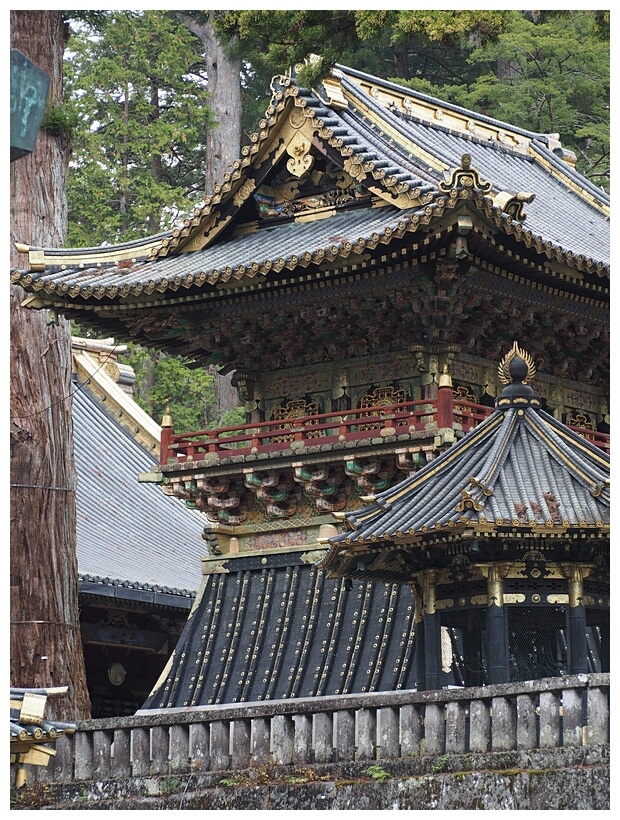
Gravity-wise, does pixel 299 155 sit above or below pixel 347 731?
above

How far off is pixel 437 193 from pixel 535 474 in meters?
4.40

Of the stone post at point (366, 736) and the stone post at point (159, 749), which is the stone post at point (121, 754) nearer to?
the stone post at point (159, 749)

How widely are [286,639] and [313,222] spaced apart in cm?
539

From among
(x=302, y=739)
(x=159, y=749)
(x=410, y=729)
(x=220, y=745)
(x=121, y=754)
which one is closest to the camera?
(x=410, y=729)

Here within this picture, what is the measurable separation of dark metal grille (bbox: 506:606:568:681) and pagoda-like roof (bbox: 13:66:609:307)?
5.07 m

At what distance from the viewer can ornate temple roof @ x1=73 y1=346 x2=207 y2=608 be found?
2630 cm

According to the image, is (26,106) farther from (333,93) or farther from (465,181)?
(333,93)

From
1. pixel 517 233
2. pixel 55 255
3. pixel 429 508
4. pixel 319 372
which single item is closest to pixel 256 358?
pixel 319 372

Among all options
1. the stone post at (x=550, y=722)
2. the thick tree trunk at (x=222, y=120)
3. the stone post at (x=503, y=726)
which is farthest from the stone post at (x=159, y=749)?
the thick tree trunk at (x=222, y=120)

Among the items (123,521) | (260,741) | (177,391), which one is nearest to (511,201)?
(260,741)

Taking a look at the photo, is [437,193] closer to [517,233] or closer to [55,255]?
[517,233]

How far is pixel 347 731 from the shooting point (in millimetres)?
16812

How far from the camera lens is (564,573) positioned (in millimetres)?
17953

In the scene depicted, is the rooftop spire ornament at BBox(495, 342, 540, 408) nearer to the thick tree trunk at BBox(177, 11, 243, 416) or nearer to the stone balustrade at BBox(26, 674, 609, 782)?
the stone balustrade at BBox(26, 674, 609, 782)
